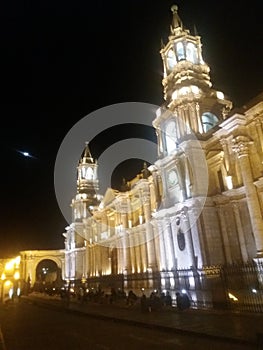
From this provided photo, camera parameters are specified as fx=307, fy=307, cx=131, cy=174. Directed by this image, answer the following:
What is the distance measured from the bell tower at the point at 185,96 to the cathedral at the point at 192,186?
0.10 m

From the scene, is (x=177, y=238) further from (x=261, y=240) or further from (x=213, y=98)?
(x=213, y=98)

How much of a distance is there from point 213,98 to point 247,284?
64.9ft

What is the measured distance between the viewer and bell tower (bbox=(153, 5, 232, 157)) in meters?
28.9

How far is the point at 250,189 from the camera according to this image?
68.4ft

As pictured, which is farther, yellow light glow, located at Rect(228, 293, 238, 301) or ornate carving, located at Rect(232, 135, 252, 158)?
ornate carving, located at Rect(232, 135, 252, 158)

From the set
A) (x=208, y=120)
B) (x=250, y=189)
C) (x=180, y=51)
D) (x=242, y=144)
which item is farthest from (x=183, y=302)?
(x=180, y=51)

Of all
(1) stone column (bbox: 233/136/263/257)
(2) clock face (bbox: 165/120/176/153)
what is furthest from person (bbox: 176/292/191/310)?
(2) clock face (bbox: 165/120/176/153)

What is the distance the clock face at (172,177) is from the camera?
2892cm

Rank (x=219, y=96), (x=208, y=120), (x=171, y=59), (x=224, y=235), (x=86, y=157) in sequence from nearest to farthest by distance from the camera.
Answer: (x=224, y=235) → (x=208, y=120) → (x=219, y=96) → (x=171, y=59) → (x=86, y=157)

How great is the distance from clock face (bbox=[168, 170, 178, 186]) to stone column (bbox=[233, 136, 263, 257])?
25.5 ft

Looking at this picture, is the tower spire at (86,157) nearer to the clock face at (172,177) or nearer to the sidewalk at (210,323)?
the clock face at (172,177)

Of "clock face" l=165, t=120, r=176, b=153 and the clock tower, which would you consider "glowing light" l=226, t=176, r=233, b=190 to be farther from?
"clock face" l=165, t=120, r=176, b=153

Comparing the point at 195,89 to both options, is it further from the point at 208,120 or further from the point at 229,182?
the point at 229,182

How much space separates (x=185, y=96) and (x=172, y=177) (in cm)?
784
